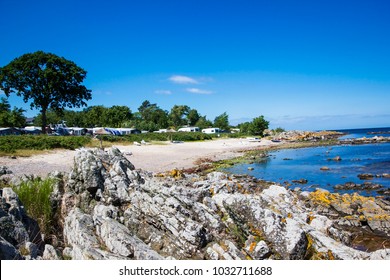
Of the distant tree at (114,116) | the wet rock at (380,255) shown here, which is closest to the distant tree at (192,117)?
the distant tree at (114,116)

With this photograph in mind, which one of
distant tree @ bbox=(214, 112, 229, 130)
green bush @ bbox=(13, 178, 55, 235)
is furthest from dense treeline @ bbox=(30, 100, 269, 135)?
green bush @ bbox=(13, 178, 55, 235)

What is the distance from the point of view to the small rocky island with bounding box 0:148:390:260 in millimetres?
7574

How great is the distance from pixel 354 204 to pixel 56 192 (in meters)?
17.0

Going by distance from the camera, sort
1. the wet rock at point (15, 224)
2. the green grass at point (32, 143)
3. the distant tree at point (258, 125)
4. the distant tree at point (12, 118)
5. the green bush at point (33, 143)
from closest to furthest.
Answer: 1. the wet rock at point (15, 224)
2. the green grass at point (32, 143)
3. the green bush at point (33, 143)
4. the distant tree at point (12, 118)
5. the distant tree at point (258, 125)

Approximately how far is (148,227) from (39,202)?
14.4ft

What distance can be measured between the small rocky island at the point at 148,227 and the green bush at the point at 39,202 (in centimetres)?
39

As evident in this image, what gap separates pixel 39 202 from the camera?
10.1m

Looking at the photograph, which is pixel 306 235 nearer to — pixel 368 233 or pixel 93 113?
pixel 368 233

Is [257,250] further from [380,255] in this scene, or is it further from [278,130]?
[278,130]

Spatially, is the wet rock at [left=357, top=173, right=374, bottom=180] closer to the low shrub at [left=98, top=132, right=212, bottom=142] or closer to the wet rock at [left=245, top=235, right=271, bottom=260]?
the wet rock at [left=245, top=235, right=271, bottom=260]

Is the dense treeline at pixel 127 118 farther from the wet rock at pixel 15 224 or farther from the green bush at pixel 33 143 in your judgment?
the wet rock at pixel 15 224

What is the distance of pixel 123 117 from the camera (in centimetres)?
9631

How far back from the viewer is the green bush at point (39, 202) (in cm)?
980

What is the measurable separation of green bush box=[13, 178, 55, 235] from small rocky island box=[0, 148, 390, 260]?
386 millimetres
